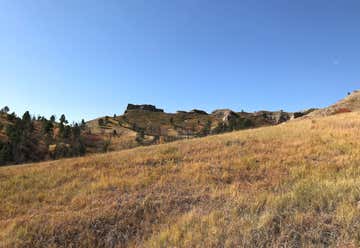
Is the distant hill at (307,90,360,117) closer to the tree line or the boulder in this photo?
the tree line

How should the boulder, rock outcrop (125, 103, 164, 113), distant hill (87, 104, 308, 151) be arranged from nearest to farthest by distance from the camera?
1. distant hill (87, 104, 308, 151)
2. rock outcrop (125, 103, 164, 113)
3. the boulder

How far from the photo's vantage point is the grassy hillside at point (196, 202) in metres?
4.31

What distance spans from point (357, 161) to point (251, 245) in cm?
574

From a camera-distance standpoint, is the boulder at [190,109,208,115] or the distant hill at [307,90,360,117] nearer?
the distant hill at [307,90,360,117]

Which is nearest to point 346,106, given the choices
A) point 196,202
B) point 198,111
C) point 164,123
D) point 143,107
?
point 196,202

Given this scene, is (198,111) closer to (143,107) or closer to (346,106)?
(143,107)

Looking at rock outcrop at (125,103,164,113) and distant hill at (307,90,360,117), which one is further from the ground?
rock outcrop at (125,103,164,113)

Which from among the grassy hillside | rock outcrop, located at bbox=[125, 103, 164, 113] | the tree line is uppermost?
rock outcrop, located at bbox=[125, 103, 164, 113]

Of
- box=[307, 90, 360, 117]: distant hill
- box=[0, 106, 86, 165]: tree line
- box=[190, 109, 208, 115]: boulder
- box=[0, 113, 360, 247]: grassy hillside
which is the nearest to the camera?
box=[0, 113, 360, 247]: grassy hillside

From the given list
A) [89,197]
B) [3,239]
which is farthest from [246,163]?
[3,239]

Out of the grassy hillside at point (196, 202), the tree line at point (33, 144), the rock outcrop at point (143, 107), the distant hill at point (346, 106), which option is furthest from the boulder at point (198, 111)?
the grassy hillside at point (196, 202)

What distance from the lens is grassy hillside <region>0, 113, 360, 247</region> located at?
14.1 feet

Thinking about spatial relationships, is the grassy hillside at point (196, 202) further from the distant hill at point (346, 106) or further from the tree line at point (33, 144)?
the tree line at point (33, 144)

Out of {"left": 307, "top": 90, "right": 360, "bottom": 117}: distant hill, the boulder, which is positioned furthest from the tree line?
the boulder
